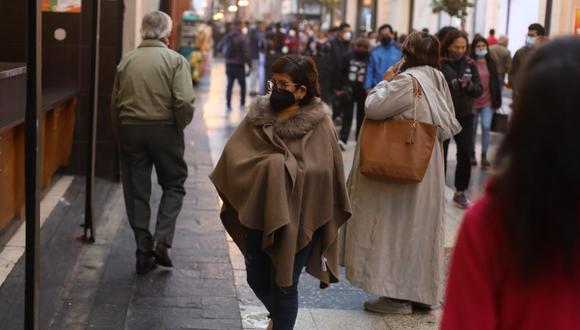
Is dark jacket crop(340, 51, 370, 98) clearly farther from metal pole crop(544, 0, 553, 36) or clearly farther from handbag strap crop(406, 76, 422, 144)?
handbag strap crop(406, 76, 422, 144)

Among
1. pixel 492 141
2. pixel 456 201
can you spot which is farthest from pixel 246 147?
pixel 492 141

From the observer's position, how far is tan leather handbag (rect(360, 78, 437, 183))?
19.1ft

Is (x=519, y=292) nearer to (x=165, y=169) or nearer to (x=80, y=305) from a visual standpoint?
(x=80, y=305)

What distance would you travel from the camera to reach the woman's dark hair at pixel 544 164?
1960mm

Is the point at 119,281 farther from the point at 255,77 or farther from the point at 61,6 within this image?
the point at 255,77

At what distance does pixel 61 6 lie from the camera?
9.93 metres

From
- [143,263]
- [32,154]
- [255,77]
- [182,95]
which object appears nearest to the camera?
[32,154]

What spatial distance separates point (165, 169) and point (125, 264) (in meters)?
0.77

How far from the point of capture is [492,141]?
1559 cm

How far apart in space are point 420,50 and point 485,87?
20.0 ft

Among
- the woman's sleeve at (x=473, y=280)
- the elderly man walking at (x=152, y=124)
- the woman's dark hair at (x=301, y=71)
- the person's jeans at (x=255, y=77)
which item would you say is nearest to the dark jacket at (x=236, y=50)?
the person's jeans at (x=255, y=77)

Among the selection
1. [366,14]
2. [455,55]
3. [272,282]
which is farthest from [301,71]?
[366,14]

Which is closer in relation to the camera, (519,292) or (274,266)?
(519,292)

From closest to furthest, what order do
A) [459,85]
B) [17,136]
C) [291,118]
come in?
[291,118] → [17,136] → [459,85]
